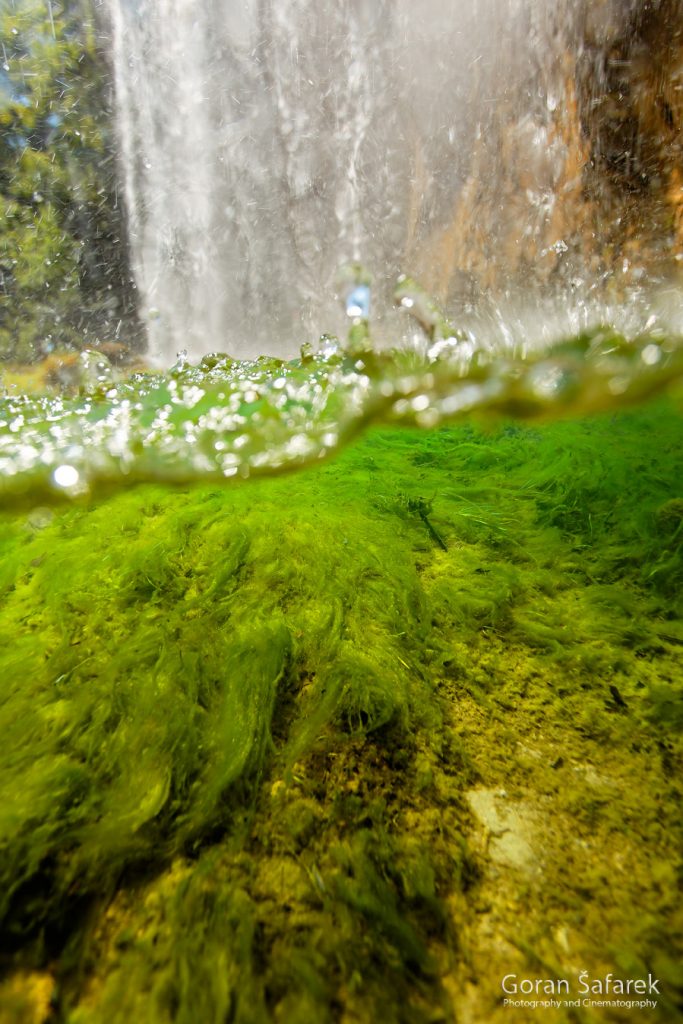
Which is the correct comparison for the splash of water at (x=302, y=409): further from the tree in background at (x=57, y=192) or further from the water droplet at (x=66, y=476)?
the tree in background at (x=57, y=192)

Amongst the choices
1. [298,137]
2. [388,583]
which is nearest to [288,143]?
[298,137]

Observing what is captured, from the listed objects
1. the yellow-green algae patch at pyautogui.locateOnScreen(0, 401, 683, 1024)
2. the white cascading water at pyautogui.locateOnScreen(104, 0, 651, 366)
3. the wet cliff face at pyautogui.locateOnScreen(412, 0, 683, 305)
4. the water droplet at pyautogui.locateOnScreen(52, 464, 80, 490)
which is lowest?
the yellow-green algae patch at pyautogui.locateOnScreen(0, 401, 683, 1024)

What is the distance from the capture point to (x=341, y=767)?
3.11 feet

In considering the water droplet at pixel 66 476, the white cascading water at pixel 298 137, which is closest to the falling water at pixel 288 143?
the white cascading water at pixel 298 137

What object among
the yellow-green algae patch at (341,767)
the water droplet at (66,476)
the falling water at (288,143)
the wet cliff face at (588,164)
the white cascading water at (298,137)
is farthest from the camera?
the falling water at (288,143)

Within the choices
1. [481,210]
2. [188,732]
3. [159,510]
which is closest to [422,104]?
[481,210]

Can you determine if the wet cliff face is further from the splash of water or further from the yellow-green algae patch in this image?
the yellow-green algae patch

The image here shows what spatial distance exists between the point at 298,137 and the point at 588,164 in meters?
3.80

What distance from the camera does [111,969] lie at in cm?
66

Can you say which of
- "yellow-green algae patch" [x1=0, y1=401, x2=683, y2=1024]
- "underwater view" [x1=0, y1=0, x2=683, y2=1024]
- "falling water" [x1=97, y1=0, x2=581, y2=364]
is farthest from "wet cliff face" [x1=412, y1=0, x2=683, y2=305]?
"yellow-green algae patch" [x1=0, y1=401, x2=683, y2=1024]

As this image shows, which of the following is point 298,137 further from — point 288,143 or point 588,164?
point 588,164

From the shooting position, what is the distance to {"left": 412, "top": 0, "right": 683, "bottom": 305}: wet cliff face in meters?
2.97

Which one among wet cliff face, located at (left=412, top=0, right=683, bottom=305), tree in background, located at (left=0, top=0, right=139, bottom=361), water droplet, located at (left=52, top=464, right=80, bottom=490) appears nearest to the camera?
water droplet, located at (left=52, top=464, right=80, bottom=490)

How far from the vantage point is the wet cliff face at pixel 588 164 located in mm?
2967
